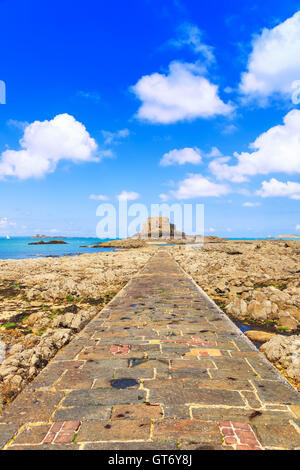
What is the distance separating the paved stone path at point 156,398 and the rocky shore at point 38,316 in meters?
0.45

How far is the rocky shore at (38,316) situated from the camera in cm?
381

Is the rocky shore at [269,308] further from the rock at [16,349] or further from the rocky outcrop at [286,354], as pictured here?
the rock at [16,349]

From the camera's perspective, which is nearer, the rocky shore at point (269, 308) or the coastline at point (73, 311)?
the coastline at point (73, 311)

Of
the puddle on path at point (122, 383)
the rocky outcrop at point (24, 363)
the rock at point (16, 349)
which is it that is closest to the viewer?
the puddle on path at point (122, 383)

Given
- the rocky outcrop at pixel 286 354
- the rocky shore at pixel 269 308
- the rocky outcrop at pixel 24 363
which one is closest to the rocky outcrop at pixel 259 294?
the rocky shore at pixel 269 308

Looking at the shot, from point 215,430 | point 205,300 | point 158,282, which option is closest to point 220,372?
point 215,430

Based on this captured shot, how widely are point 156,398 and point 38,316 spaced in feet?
17.2

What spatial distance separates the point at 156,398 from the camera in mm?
2795

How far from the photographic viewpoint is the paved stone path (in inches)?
87.3

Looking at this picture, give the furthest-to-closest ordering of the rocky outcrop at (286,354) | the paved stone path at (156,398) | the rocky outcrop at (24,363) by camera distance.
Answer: the rocky outcrop at (286,354)
the rocky outcrop at (24,363)
the paved stone path at (156,398)

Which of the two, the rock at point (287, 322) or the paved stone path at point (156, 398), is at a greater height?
the paved stone path at point (156, 398)

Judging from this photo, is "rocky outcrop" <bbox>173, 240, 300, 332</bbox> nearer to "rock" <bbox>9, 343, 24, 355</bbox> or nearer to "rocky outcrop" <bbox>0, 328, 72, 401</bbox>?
"rocky outcrop" <bbox>0, 328, 72, 401</bbox>

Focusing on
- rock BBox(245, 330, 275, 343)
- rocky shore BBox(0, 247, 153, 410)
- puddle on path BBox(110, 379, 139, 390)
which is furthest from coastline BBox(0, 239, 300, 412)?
puddle on path BBox(110, 379, 139, 390)
